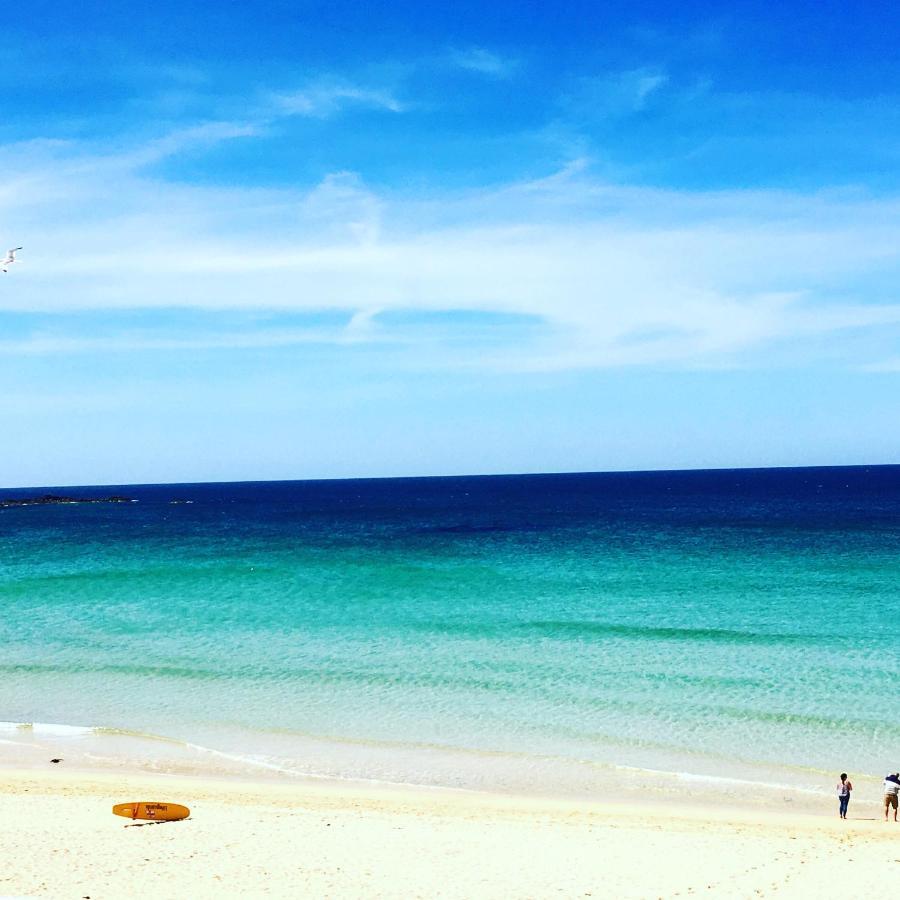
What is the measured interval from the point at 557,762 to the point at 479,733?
2405 millimetres

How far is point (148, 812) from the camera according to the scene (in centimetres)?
1554

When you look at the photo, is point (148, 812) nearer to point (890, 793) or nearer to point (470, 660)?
point (470, 660)

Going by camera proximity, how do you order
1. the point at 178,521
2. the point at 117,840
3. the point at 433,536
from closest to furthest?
the point at 117,840 → the point at 433,536 → the point at 178,521

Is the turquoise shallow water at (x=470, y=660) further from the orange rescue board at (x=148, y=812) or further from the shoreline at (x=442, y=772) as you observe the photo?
the orange rescue board at (x=148, y=812)

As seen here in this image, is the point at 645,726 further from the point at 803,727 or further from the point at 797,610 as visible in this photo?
the point at 797,610

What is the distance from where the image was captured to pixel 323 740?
2088 cm

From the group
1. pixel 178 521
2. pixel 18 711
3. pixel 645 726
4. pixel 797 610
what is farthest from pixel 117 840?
pixel 178 521

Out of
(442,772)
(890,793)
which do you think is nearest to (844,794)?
(890,793)

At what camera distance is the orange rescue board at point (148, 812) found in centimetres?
1552

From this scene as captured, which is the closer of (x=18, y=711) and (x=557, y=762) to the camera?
(x=557, y=762)

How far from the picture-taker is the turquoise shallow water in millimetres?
19969

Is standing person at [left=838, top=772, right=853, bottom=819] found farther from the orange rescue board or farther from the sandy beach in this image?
the orange rescue board

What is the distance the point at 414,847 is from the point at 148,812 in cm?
508

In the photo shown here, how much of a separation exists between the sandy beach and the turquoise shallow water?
1.86m
